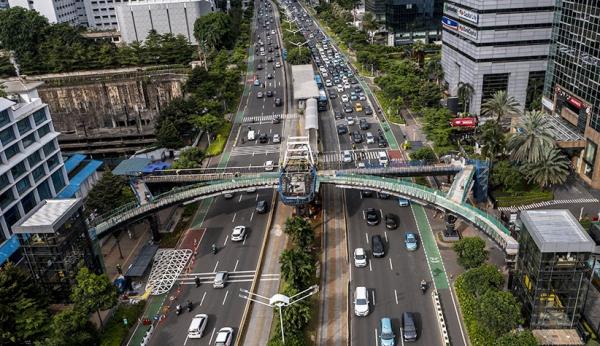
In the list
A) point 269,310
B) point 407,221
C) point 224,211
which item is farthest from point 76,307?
point 407,221

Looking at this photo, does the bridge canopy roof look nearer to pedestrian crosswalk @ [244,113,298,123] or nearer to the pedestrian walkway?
pedestrian crosswalk @ [244,113,298,123]

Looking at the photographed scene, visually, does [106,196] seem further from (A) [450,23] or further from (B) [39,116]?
(A) [450,23]

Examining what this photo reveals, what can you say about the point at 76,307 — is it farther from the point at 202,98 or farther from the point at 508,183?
the point at 202,98

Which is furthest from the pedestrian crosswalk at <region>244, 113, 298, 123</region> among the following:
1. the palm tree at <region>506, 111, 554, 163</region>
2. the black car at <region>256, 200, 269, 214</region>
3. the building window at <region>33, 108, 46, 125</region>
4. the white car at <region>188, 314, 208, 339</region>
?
the white car at <region>188, 314, 208, 339</region>

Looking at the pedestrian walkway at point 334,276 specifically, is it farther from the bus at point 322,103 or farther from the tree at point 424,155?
the bus at point 322,103

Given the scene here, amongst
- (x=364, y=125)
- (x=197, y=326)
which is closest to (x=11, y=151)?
(x=197, y=326)

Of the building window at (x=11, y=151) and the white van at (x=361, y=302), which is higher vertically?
the building window at (x=11, y=151)

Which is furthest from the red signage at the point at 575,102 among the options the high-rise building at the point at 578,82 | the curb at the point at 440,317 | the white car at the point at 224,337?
the white car at the point at 224,337
